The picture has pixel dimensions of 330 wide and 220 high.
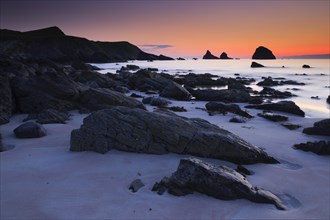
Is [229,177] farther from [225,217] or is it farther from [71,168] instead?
[71,168]

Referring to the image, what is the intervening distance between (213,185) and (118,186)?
1987 millimetres

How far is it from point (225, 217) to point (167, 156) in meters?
2.99

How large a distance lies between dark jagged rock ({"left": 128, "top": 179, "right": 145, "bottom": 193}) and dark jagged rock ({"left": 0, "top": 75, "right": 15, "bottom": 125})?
7.90 m

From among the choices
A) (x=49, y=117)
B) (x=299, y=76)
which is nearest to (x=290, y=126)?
(x=49, y=117)

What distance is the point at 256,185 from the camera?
274 inches

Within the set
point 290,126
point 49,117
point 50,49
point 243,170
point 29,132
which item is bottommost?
point 290,126

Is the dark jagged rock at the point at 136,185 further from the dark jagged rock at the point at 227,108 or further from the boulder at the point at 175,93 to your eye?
the boulder at the point at 175,93

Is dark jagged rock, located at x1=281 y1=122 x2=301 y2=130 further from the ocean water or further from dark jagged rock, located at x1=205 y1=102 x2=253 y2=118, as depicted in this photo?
the ocean water

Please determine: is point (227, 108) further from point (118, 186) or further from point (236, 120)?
point (118, 186)

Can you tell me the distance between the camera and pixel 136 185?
6.61 m

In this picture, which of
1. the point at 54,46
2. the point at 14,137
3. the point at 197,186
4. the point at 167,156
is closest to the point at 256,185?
the point at 197,186

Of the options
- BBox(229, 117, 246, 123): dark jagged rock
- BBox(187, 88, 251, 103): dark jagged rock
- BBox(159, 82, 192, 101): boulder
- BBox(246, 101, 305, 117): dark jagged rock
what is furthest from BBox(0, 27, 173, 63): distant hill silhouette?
BBox(229, 117, 246, 123): dark jagged rock

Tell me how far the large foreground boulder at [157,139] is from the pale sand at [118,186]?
26 cm

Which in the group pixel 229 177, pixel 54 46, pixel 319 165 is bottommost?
pixel 319 165
